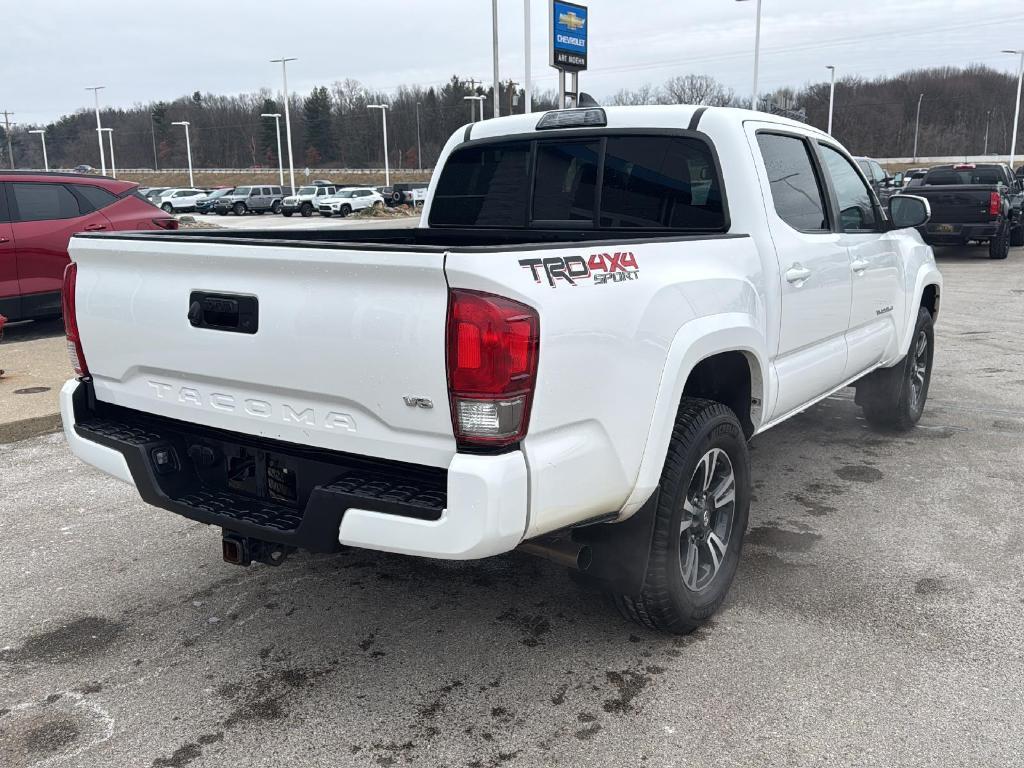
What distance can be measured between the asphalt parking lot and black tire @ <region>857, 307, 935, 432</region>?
1163mm

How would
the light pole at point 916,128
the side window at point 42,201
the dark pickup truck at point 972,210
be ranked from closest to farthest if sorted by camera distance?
the side window at point 42,201 → the dark pickup truck at point 972,210 → the light pole at point 916,128

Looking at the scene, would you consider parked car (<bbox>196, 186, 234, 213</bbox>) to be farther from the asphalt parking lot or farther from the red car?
the asphalt parking lot

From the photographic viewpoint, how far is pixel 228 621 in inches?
144

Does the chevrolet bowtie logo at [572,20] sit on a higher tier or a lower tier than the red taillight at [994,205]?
higher

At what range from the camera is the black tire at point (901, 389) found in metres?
6.10

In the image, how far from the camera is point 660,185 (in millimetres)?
4109

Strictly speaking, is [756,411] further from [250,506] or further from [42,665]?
[42,665]

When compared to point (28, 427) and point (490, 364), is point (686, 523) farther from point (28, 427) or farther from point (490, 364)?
point (28, 427)

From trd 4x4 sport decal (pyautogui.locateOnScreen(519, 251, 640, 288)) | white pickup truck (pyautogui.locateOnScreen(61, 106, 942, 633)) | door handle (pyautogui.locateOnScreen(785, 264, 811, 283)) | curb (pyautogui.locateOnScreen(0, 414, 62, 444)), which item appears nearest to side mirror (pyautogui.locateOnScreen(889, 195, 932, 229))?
white pickup truck (pyautogui.locateOnScreen(61, 106, 942, 633))

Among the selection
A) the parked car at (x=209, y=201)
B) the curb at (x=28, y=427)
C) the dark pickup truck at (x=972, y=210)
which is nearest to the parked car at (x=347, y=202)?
the parked car at (x=209, y=201)

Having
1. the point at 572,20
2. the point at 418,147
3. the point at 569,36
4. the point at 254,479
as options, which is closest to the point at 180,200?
the point at 572,20

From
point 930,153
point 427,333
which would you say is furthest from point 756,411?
point 930,153

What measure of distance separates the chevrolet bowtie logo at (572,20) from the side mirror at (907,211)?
57.3 ft

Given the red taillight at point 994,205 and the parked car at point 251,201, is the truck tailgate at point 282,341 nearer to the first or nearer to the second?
the red taillight at point 994,205
